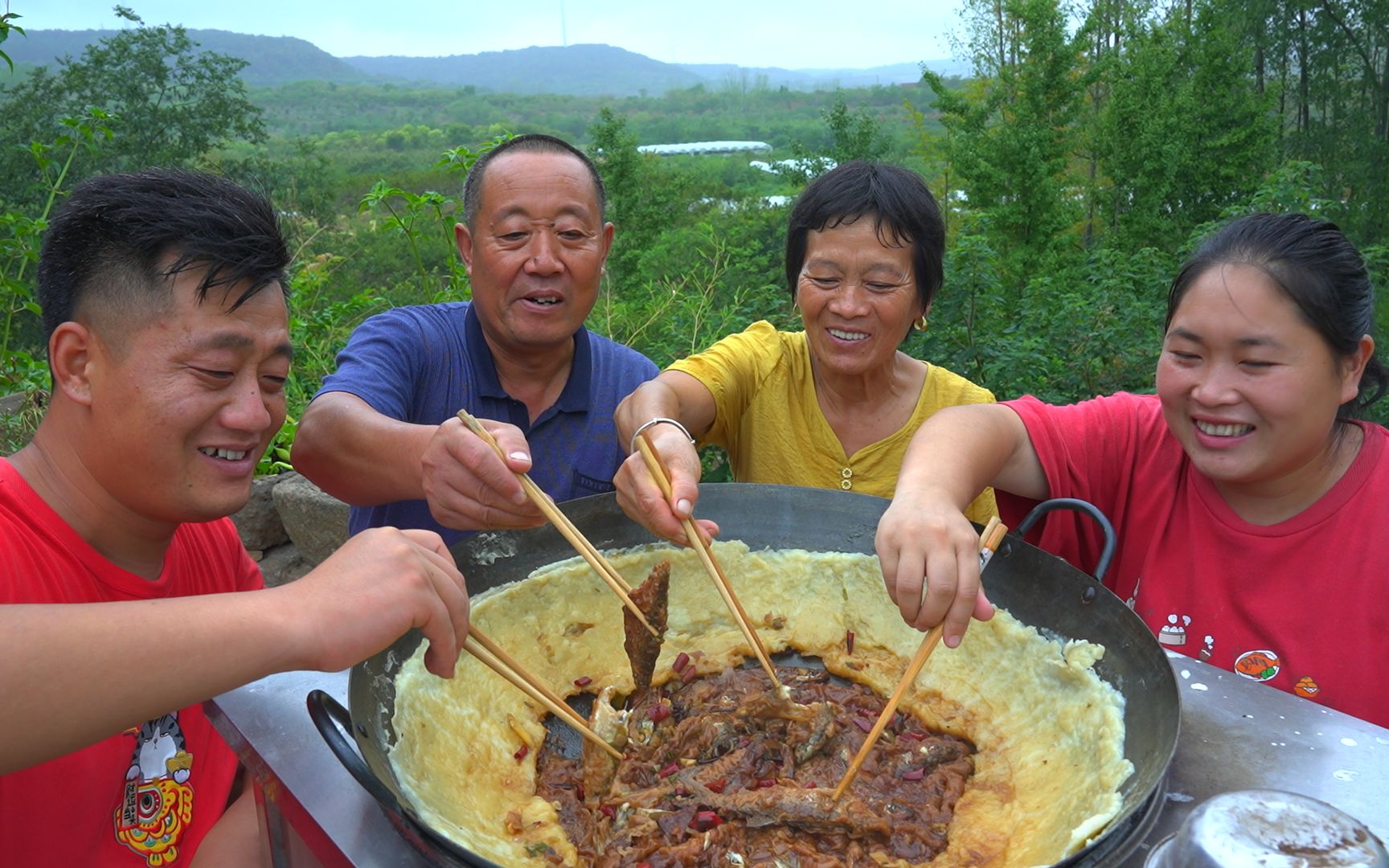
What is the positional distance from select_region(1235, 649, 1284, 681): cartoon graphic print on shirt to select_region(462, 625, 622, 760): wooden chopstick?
5.17ft

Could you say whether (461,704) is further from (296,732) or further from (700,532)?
(700,532)

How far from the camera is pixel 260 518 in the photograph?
524cm

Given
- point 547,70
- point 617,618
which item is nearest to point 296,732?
point 617,618

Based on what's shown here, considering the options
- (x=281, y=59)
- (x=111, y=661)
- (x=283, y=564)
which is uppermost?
(x=281, y=59)

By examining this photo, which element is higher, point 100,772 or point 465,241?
point 465,241

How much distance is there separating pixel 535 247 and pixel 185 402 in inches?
50.1

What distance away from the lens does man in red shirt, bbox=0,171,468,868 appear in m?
1.74

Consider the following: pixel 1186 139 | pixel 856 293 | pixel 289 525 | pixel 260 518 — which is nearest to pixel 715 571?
pixel 856 293

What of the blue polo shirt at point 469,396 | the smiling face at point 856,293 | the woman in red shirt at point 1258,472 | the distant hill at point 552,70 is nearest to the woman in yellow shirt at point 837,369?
the smiling face at point 856,293

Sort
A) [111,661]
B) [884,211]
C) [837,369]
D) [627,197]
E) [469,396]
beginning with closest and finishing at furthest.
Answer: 1. [111,661]
2. [884,211]
3. [837,369]
4. [469,396]
5. [627,197]

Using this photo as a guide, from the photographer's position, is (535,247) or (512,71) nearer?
(535,247)

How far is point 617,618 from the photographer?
2.46m

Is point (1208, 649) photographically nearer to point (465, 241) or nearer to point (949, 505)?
point (949, 505)

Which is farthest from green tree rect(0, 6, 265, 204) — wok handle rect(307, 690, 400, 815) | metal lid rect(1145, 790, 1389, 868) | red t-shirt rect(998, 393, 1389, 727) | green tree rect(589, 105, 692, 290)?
metal lid rect(1145, 790, 1389, 868)
